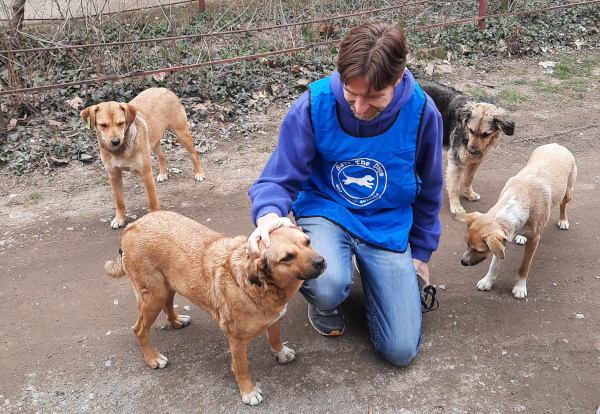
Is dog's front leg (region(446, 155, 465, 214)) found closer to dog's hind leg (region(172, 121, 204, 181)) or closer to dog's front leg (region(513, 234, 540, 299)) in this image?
dog's front leg (region(513, 234, 540, 299))

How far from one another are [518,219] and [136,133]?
3726 millimetres

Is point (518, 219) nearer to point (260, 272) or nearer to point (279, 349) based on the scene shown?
point (279, 349)

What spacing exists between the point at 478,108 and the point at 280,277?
11.9 feet

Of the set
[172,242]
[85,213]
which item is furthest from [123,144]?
[172,242]

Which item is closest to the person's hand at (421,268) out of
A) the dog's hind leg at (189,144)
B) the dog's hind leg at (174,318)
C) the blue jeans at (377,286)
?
the blue jeans at (377,286)

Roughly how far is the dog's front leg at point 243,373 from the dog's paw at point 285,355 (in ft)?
0.96

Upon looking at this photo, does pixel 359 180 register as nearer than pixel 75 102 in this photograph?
Yes

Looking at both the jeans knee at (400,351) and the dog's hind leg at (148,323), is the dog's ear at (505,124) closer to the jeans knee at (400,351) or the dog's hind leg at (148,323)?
the jeans knee at (400,351)

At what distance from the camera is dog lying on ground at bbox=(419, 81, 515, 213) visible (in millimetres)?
5156

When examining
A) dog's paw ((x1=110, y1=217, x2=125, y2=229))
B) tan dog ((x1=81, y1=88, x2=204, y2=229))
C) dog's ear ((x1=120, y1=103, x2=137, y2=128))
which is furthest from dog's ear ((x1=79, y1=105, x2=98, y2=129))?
dog's paw ((x1=110, y1=217, x2=125, y2=229))

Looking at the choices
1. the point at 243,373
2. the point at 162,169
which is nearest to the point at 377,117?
the point at 243,373

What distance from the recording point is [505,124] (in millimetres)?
5055

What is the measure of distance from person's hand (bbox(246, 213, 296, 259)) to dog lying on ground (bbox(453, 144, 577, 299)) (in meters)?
1.82

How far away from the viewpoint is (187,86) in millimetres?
7512
